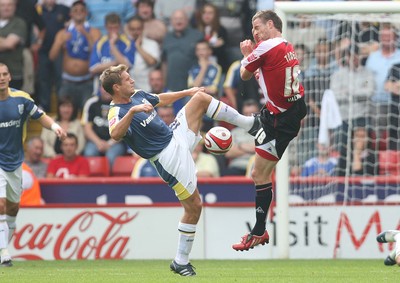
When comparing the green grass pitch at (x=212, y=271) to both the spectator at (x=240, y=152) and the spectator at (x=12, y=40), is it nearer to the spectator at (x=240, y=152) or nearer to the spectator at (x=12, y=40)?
the spectator at (x=240, y=152)

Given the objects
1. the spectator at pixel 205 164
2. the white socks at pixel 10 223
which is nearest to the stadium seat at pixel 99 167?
the spectator at pixel 205 164

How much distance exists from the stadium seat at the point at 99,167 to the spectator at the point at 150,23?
2.58 m

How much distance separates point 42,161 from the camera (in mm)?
17734

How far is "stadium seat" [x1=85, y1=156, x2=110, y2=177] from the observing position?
698 inches

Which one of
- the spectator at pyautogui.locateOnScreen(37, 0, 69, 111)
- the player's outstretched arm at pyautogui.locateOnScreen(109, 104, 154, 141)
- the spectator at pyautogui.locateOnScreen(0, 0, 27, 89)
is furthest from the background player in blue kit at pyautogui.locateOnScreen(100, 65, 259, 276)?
the spectator at pyautogui.locateOnScreen(37, 0, 69, 111)

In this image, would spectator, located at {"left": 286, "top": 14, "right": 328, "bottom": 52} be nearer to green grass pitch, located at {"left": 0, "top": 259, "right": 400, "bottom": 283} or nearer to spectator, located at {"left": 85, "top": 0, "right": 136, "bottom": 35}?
green grass pitch, located at {"left": 0, "top": 259, "right": 400, "bottom": 283}

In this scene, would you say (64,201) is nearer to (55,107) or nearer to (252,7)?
(55,107)

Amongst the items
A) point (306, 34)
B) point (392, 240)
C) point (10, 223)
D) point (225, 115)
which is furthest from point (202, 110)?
point (306, 34)

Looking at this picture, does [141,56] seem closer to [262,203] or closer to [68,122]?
[68,122]

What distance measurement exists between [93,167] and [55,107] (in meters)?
2.24

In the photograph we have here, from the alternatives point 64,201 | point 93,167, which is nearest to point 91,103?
point 93,167

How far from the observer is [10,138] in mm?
13664

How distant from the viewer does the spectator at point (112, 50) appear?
60.8ft

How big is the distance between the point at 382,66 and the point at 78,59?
5.54 meters
